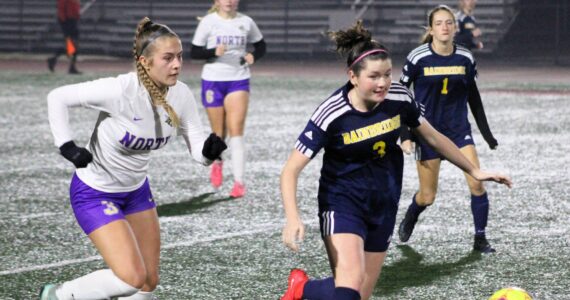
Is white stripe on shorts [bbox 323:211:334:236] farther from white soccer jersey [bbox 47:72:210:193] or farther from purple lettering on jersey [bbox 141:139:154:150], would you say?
purple lettering on jersey [bbox 141:139:154:150]

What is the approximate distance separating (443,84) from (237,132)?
3225mm

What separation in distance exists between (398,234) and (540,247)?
1.17 metres

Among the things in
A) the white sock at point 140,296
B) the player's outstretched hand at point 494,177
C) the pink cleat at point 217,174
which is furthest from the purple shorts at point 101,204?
the pink cleat at point 217,174

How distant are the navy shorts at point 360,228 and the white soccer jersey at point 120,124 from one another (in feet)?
2.56

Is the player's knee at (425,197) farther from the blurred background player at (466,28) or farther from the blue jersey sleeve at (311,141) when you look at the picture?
the blurred background player at (466,28)

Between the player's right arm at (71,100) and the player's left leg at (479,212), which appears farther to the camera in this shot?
the player's left leg at (479,212)

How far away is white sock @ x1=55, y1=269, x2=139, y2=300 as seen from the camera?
6.15 m

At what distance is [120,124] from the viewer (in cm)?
635

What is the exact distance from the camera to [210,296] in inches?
299

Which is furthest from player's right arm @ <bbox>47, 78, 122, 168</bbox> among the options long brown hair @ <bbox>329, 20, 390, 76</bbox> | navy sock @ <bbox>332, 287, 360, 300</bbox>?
navy sock @ <bbox>332, 287, 360, 300</bbox>

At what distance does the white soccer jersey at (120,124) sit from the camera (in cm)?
627

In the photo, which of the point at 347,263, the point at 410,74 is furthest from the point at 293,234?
the point at 410,74

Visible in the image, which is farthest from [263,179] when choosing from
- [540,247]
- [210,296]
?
[210,296]

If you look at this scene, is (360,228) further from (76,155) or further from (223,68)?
(223,68)
